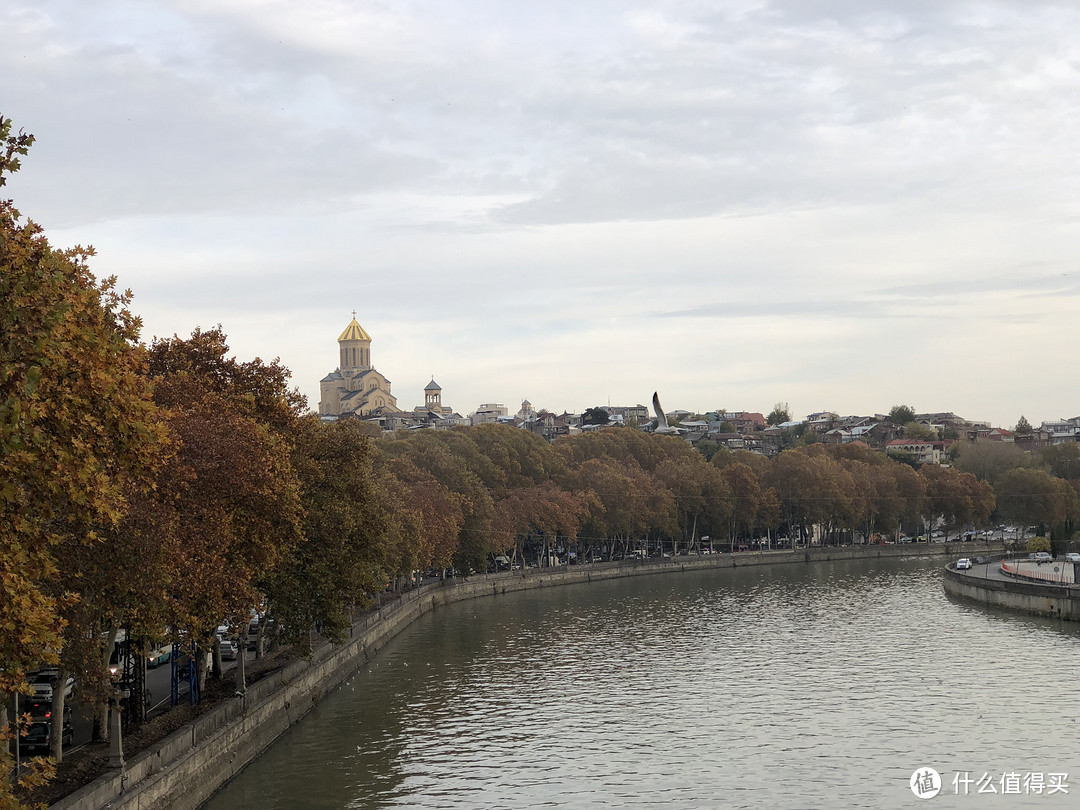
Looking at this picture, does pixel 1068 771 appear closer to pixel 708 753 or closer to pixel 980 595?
pixel 708 753

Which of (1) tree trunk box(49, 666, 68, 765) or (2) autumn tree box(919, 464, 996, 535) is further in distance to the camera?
(2) autumn tree box(919, 464, 996, 535)

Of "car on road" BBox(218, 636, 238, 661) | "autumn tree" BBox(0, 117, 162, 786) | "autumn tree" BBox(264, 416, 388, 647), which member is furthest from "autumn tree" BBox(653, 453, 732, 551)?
"autumn tree" BBox(0, 117, 162, 786)

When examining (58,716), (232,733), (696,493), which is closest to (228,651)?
(232,733)

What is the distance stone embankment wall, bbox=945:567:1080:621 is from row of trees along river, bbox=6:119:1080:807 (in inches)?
1275

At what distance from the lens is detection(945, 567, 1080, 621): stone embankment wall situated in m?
65.5

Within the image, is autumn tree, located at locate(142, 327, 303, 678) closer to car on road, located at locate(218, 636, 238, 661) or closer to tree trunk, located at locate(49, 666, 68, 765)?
tree trunk, located at locate(49, 666, 68, 765)

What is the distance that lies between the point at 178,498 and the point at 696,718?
19946 millimetres

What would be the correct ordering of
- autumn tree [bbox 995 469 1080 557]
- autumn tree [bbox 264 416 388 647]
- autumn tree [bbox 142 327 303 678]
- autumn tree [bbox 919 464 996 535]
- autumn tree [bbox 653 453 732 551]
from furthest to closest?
autumn tree [bbox 919 464 996 535] → autumn tree [bbox 995 469 1080 557] → autumn tree [bbox 653 453 732 551] → autumn tree [bbox 264 416 388 647] → autumn tree [bbox 142 327 303 678]

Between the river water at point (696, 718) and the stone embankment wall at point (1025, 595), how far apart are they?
123 centimetres

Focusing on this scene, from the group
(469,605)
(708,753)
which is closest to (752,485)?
(469,605)

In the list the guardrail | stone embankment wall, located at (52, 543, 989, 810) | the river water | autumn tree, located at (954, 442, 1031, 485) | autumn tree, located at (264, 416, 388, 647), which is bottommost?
the river water

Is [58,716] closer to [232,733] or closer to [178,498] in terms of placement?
[178,498]

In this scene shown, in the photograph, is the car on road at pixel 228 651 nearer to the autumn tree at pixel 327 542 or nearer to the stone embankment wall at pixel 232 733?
the stone embankment wall at pixel 232 733

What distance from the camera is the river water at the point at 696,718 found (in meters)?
32.2
